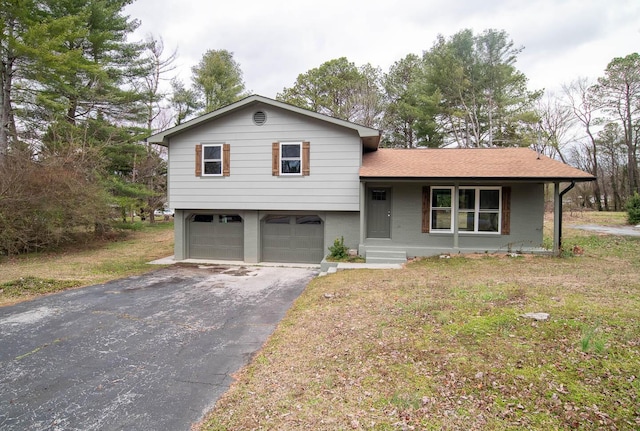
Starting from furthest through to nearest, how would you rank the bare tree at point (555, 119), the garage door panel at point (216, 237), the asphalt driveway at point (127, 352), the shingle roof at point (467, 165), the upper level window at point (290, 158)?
the bare tree at point (555, 119), the garage door panel at point (216, 237), the upper level window at point (290, 158), the shingle roof at point (467, 165), the asphalt driveway at point (127, 352)

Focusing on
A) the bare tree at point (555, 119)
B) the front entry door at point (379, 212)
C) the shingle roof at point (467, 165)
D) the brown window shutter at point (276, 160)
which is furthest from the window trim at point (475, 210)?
the bare tree at point (555, 119)

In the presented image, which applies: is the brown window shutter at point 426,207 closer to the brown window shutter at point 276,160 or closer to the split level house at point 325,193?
the split level house at point 325,193

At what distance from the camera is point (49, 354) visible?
4289 mm

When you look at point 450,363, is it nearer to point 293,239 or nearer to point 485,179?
point 485,179

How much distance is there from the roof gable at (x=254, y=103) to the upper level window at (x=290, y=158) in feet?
3.84

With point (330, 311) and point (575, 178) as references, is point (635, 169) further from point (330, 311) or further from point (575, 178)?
point (330, 311)

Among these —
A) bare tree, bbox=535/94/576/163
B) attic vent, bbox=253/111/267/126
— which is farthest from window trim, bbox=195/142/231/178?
bare tree, bbox=535/94/576/163

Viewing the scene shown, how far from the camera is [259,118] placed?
461 inches

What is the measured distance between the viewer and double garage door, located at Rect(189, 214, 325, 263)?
1192 centimetres

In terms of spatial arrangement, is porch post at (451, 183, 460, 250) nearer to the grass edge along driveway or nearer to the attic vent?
the grass edge along driveway

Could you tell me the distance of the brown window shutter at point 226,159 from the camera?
1186cm

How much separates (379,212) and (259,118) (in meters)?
5.43

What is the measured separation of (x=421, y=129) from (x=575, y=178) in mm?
17119

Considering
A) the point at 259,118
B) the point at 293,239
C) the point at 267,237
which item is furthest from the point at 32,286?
the point at 259,118
